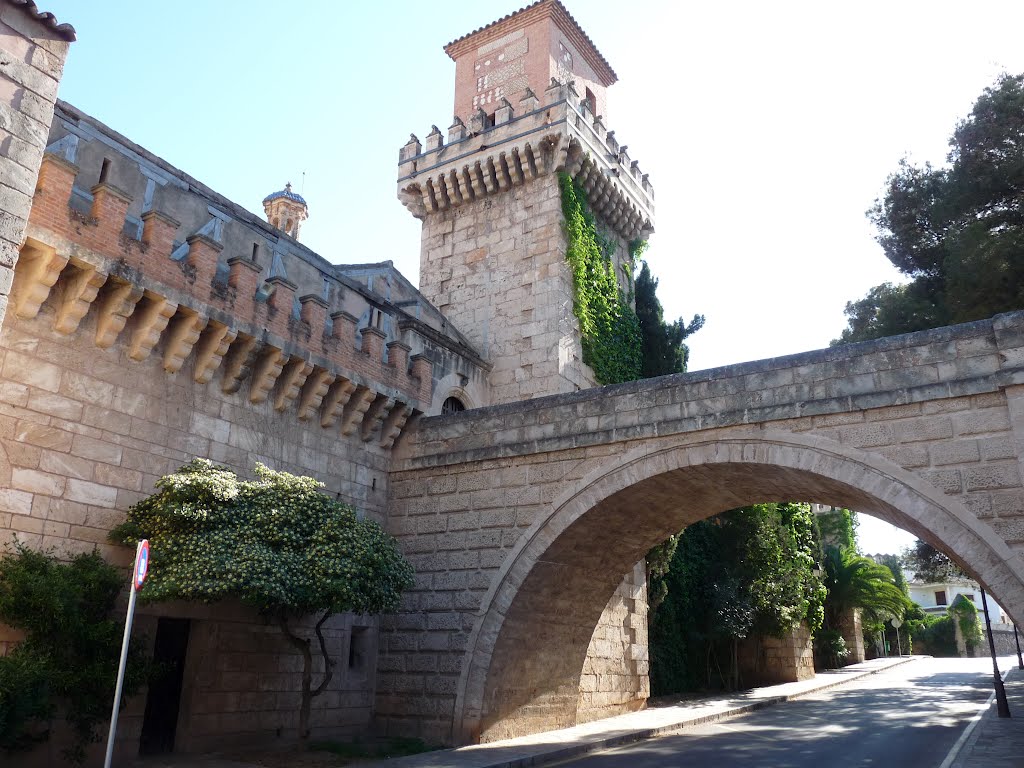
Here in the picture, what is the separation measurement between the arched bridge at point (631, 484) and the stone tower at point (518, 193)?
14.0 ft

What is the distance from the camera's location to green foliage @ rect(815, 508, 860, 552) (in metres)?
34.8

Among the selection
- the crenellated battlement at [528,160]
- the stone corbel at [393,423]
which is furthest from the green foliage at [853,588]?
the stone corbel at [393,423]

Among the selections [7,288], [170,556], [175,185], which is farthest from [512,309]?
[7,288]

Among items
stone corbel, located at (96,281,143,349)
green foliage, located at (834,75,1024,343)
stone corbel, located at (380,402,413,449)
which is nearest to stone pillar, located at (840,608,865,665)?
green foliage, located at (834,75,1024,343)

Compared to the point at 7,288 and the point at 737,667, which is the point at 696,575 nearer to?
the point at 737,667

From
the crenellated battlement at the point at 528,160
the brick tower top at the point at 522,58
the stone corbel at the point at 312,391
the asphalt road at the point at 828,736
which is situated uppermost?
the brick tower top at the point at 522,58

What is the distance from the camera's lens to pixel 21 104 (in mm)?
7020

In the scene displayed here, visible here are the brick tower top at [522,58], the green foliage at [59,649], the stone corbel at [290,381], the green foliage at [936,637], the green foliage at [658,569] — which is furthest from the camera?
the green foliage at [936,637]

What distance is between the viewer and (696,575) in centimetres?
1962

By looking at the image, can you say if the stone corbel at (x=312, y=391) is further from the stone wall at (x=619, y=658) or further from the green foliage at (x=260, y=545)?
the stone wall at (x=619, y=658)

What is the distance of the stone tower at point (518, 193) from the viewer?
16.4 m

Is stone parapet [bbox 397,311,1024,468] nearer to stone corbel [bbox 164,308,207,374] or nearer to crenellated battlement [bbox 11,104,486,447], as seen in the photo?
crenellated battlement [bbox 11,104,486,447]

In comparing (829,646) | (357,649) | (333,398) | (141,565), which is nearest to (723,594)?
(357,649)

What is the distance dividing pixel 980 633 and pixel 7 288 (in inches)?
2092
